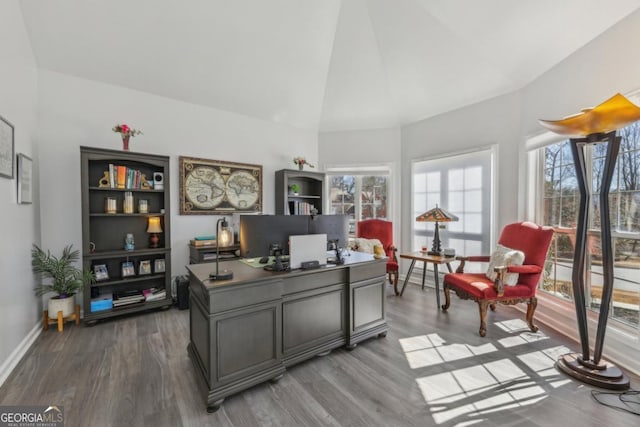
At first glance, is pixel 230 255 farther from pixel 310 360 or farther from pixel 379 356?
pixel 379 356

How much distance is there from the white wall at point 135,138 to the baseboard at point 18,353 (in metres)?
0.92

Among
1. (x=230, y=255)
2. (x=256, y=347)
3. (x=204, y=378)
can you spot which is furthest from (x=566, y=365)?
(x=230, y=255)

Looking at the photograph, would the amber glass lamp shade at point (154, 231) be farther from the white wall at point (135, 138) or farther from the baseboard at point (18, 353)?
the baseboard at point (18, 353)

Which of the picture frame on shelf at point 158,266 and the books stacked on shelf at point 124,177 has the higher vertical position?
the books stacked on shelf at point 124,177

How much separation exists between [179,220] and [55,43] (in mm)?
2292

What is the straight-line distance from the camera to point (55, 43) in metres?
2.84

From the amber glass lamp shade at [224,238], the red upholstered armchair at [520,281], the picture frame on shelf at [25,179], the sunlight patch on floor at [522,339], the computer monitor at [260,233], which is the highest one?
the picture frame on shelf at [25,179]

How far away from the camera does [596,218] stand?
8.53 ft

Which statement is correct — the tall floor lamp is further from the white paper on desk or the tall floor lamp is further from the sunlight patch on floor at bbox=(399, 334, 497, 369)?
the white paper on desk

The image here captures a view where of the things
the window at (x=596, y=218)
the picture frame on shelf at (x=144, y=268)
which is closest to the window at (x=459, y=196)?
the window at (x=596, y=218)

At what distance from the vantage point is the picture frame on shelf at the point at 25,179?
2.42 m

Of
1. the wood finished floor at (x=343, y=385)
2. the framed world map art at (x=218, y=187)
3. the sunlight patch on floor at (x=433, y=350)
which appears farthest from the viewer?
the framed world map art at (x=218, y=187)

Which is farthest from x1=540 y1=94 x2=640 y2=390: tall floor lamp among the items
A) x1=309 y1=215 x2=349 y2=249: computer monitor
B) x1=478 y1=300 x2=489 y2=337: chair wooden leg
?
x1=309 y1=215 x2=349 y2=249: computer monitor

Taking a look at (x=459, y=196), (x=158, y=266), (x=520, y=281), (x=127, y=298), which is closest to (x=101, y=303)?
(x=127, y=298)
